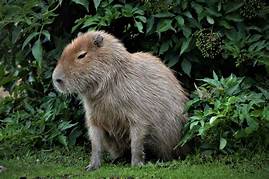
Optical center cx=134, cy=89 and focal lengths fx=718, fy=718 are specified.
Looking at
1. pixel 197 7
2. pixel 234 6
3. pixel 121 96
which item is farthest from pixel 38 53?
pixel 234 6

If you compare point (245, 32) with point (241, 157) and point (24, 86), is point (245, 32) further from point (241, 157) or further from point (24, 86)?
point (24, 86)

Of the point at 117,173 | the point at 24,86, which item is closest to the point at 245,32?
the point at 117,173

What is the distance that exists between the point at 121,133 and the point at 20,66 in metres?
2.43

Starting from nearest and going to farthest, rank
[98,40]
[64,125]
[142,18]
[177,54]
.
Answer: [98,40] → [142,18] → [177,54] → [64,125]

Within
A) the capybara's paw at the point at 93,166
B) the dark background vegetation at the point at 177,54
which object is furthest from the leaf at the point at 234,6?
the capybara's paw at the point at 93,166

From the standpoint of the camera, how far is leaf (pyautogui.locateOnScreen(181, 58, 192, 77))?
7.30 m

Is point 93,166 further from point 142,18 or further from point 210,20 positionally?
point 210,20

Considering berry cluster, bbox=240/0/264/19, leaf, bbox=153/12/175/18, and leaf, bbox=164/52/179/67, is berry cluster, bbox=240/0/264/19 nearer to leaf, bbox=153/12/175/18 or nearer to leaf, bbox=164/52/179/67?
leaf, bbox=153/12/175/18

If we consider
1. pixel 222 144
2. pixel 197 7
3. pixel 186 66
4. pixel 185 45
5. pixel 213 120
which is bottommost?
pixel 222 144

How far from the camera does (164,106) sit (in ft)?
22.1

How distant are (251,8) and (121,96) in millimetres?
1659

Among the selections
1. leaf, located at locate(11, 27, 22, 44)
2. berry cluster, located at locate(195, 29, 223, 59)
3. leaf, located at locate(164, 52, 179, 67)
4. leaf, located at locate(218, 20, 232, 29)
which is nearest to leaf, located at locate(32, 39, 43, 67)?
leaf, located at locate(11, 27, 22, 44)

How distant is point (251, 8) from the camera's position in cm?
714

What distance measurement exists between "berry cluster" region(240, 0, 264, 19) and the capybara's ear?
1.52 meters
